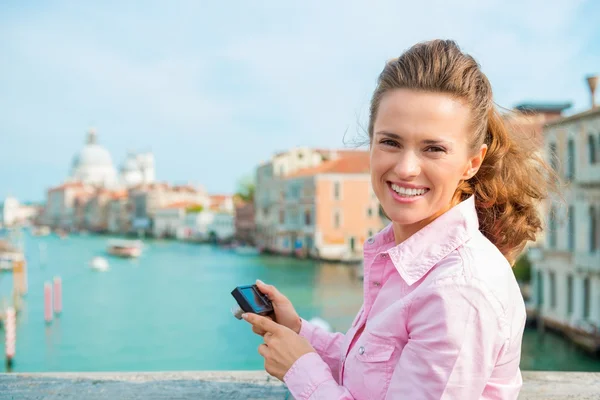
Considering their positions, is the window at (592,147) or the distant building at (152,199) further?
the distant building at (152,199)

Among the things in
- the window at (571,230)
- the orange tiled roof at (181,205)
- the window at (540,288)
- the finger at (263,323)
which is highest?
the finger at (263,323)

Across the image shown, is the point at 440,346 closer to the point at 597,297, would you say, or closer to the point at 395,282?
the point at 395,282

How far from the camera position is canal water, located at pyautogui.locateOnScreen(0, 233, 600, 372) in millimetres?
10875

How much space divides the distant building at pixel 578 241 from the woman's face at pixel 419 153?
870 centimetres

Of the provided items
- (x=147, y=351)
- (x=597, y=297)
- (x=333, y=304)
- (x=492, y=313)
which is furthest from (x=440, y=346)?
(x=333, y=304)

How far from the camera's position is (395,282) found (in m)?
0.82

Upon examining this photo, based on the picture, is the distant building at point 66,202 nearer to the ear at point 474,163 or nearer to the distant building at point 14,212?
the distant building at point 14,212

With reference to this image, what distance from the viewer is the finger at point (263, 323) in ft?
2.91

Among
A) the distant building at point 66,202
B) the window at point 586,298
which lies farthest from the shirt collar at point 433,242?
the distant building at point 66,202

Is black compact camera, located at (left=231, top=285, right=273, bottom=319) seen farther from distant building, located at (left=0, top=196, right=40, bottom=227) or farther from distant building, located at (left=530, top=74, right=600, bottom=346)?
distant building, located at (left=0, top=196, right=40, bottom=227)

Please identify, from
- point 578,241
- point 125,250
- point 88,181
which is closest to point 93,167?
point 88,181

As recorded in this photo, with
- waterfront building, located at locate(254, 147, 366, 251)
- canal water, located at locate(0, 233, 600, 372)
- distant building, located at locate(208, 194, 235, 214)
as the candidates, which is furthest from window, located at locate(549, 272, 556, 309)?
distant building, located at locate(208, 194, 235, 214)

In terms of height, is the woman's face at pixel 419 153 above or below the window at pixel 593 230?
above

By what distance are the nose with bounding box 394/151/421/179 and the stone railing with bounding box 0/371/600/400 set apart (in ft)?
1.92
